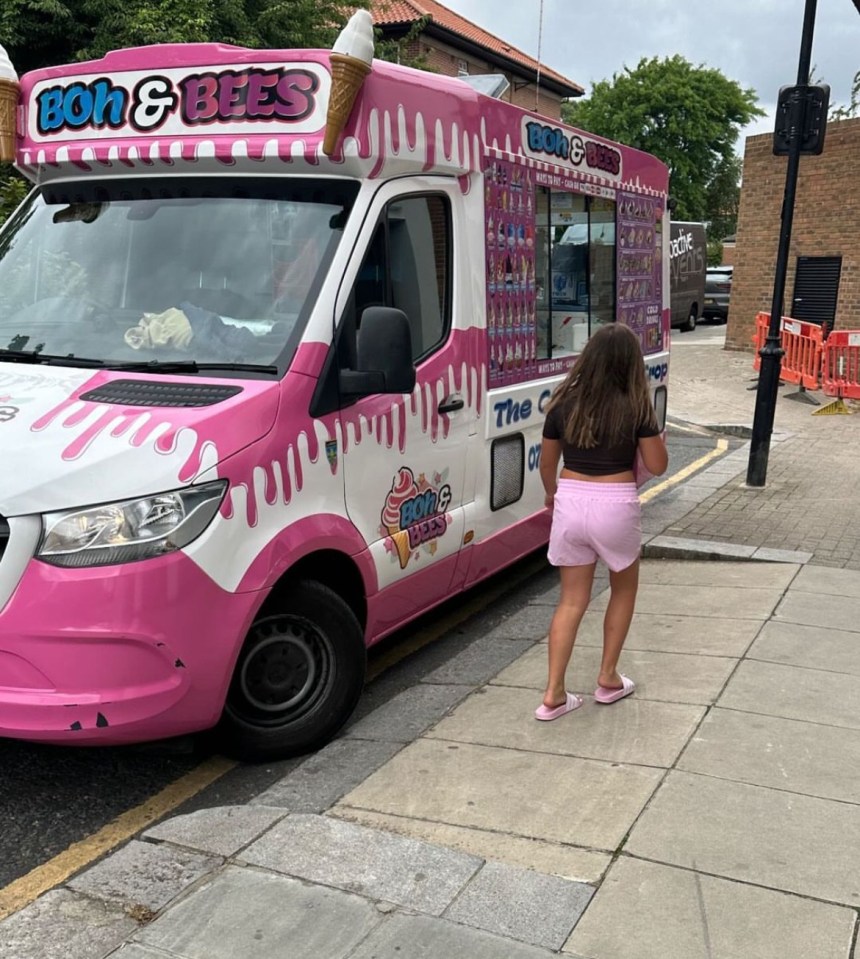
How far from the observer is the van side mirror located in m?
3.74

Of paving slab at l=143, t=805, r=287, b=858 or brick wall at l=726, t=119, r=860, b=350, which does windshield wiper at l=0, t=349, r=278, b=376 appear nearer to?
paving slab at l=143, t=805, r=287, b=858

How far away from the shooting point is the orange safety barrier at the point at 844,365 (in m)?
14.0

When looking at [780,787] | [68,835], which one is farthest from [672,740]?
[68,835]

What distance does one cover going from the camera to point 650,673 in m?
4.60

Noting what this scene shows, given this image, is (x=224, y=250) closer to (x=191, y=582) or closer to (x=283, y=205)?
(x=283, y=205)

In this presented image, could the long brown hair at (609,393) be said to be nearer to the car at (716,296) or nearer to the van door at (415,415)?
the van door at (415,415)

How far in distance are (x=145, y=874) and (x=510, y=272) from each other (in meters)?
3.59

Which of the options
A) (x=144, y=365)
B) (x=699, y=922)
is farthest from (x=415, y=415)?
(x=699, y=922)

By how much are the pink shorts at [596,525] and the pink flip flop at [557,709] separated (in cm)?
60

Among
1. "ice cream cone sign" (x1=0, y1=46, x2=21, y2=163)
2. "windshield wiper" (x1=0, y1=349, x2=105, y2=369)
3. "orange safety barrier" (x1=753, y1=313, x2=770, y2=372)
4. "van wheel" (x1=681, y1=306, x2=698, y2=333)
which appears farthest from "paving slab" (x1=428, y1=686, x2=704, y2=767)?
"van wheel" (x1=681, y1=306, x2=698, y2=333)

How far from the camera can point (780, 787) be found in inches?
135

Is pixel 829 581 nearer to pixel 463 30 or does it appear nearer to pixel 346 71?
pixel 346 71

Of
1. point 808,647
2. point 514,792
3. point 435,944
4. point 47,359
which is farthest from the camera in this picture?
point 808,647

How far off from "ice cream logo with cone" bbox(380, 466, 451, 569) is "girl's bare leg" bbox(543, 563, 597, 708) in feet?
2.53
